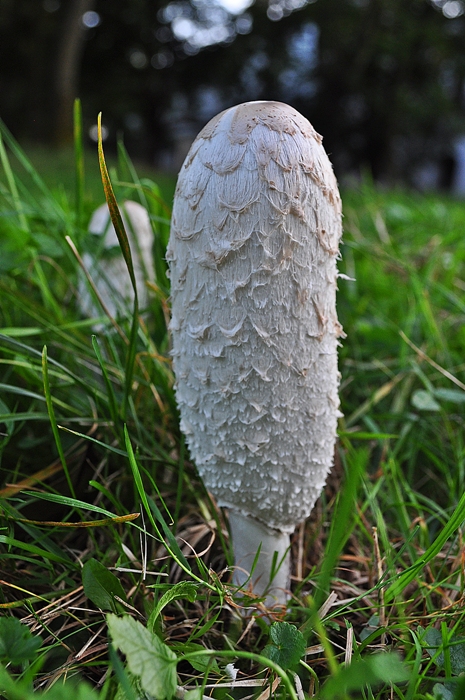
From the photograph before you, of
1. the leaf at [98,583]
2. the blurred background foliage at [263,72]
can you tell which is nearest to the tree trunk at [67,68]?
the blurred background foliage at [263,72]

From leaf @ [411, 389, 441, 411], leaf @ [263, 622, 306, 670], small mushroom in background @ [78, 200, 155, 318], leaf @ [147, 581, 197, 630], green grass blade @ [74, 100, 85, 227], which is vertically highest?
green grass blade @ [74, 100, 85, 227]

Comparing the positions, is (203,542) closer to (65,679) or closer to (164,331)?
(65,679)

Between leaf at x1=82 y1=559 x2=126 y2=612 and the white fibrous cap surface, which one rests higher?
the white fibrous cap surface

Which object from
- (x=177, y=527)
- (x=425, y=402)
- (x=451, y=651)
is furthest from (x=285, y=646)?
(x=425, y=402)

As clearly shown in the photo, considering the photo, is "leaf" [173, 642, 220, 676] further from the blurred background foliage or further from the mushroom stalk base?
the blurred background foliage

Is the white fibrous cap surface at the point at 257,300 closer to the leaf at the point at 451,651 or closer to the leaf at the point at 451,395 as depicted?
the leaf at the point at 451,651

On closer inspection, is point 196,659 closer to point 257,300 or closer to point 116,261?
point 257,300

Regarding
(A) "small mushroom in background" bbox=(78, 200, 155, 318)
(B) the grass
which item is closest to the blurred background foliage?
(A) "small mushroom in background" bbox=(78, 200, 155, 318)
